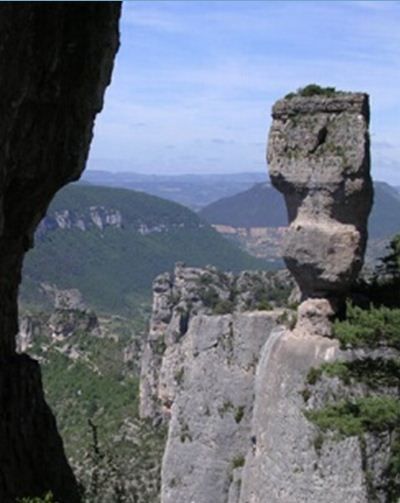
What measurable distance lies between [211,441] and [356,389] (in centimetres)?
679

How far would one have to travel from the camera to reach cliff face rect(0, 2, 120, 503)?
10727 millimetres

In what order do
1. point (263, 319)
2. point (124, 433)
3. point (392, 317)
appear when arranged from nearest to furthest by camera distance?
point (392, 317), point (263, 319), point (124, 433)

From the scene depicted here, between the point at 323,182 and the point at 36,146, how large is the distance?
847 centimetres

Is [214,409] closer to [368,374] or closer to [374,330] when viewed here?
[368,374]

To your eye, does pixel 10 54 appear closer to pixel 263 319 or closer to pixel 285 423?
pixel 285 423

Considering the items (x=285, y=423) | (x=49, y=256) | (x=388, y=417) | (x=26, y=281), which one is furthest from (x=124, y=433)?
(x=49, y=256)

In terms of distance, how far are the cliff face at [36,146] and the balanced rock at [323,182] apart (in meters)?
7.31

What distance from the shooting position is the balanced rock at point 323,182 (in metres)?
19.3

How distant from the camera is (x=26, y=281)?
163m

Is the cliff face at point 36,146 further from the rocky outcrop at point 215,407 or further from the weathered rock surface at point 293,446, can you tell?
the rocky outcrop at point 215,407

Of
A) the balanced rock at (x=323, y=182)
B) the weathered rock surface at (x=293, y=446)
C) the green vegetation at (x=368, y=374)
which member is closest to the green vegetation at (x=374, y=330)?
the green vegetation at (x=368, y=374)

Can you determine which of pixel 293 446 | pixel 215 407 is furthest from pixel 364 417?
pixel 215 407

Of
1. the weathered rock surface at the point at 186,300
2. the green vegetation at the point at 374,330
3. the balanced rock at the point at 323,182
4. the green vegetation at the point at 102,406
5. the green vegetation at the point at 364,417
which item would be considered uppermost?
the balanced rock at the point at 323,182

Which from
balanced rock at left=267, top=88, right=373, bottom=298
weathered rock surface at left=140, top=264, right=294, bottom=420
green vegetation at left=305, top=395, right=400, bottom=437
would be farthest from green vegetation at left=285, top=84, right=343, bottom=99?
weathered rock surface at left=140, top=264, right=294, bottom=420
